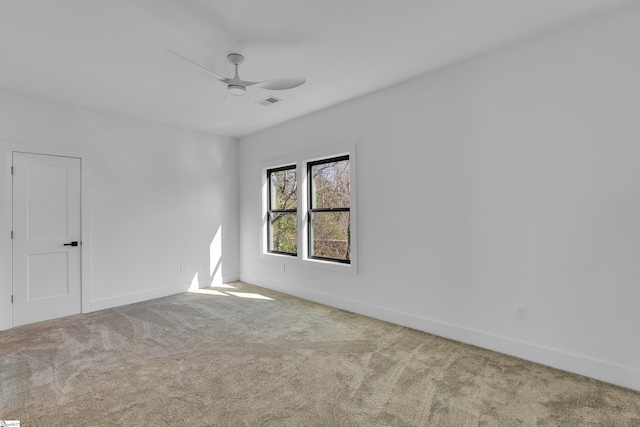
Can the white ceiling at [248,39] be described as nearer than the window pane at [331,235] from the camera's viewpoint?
Yes

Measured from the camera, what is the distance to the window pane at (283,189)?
5.15 metres

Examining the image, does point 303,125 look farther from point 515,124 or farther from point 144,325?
point 144,325

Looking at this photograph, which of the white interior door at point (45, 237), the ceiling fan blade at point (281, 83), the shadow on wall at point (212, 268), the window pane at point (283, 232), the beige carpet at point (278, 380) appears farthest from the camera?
the shadow on wall at point (212, 268)

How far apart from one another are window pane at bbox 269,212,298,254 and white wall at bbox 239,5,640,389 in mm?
1455

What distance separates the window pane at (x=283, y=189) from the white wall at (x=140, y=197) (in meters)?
0.85

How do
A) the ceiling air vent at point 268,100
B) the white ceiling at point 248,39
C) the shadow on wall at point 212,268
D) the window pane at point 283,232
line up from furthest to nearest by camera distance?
the shadow on wall at point 212,268, the window pane at point 283,232, the ceiling air vent at point 268,100, the white ceiling at point 248,39

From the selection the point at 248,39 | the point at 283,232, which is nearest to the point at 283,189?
the point at 283,232

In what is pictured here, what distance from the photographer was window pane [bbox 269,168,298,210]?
16.9 ft

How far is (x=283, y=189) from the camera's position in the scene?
5340 mm

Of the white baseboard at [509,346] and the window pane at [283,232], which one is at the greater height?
the window pane at [283,232]

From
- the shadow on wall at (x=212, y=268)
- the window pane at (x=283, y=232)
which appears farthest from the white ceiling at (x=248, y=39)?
the shadow on wall at (x=212, y=268)

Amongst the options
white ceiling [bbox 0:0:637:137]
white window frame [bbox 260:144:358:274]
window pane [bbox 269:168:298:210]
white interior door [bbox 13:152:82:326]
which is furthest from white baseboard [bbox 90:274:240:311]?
white ceiling [bbox 0:0:637:137]

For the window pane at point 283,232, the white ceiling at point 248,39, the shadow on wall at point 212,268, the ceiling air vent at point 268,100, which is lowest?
the shadow on wall at point 212,268

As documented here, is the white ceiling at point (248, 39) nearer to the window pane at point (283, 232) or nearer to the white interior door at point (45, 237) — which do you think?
the white interior door at point (45, 237)
